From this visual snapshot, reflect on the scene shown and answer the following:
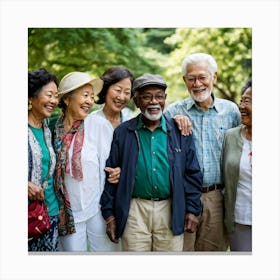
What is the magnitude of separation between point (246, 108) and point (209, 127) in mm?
382

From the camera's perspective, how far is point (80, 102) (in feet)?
14.4

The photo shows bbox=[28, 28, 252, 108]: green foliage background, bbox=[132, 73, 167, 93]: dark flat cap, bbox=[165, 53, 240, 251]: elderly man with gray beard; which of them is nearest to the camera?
bbox=[132, 73, 167, 93]: dark flat cap

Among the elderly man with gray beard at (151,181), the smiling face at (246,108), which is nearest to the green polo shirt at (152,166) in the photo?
the elderly man with gray beard at (151,181)

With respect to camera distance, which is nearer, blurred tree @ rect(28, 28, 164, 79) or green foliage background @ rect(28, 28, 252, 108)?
green foliage background @ rect(28, 28, 252, 108)

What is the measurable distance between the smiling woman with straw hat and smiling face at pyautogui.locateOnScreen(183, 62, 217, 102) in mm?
814

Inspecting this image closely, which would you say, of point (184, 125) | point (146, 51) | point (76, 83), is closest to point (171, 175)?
point (184, 125)

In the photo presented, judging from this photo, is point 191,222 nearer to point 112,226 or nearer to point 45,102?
point 112,226

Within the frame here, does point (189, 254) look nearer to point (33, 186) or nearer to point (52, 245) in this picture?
point (52, 245)

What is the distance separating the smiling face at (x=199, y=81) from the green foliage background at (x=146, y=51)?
18cm

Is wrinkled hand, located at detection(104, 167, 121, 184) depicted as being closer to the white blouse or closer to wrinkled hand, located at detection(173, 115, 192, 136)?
the white blouse

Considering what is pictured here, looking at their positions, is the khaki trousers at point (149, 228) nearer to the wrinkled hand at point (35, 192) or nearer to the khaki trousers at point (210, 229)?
the khaki trousers at point (210, 229)

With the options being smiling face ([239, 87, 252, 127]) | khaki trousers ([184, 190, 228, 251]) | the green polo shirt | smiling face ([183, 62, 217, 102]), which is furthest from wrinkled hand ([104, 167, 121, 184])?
smiling face ([239, 87, 252, 127])

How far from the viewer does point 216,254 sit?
4555mm

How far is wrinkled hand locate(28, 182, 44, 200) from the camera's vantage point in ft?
14.2
